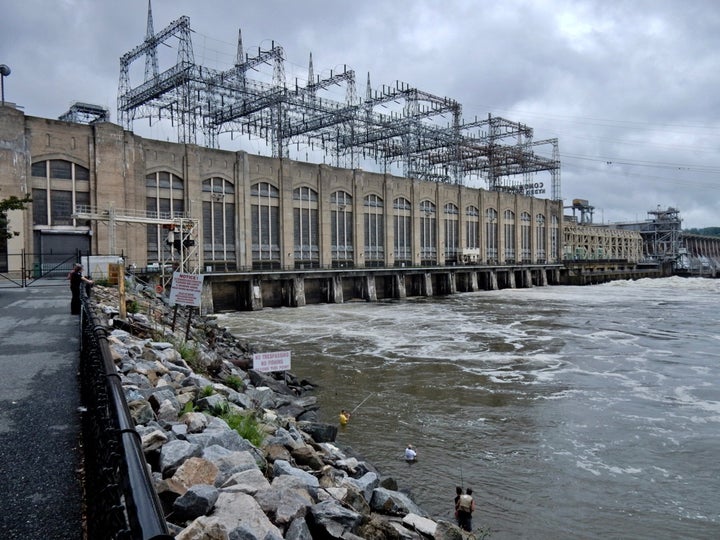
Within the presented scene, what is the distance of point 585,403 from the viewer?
50.1 feet

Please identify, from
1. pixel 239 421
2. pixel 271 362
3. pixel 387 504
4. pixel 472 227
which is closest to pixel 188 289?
pixel 271 362

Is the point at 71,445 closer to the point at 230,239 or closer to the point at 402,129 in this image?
the point at 230,239

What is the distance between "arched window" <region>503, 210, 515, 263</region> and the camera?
7619cm

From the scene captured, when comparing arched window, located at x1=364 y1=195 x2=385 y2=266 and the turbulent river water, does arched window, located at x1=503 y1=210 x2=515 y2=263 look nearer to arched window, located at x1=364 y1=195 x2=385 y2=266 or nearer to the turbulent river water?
arched window, located at x1=364 y1=195 x2=385 y2=266

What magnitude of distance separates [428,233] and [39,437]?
5983 cm

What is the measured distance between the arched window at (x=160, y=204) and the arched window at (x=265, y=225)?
6.95 meters

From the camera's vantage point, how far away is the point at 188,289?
46.1 ft

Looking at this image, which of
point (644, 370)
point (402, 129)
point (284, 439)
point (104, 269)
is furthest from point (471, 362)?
point (402, 129)

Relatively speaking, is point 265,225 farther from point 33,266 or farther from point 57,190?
point 33,266

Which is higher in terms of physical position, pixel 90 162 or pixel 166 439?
pixel 90 162

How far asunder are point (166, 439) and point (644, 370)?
62.1 feet

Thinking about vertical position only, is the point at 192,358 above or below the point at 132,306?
below

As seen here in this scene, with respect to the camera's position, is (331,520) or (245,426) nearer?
(331,520)

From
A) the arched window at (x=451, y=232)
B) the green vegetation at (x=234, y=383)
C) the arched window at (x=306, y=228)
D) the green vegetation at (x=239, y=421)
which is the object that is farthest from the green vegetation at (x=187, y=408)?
the arched window at (x=451, y=232)
